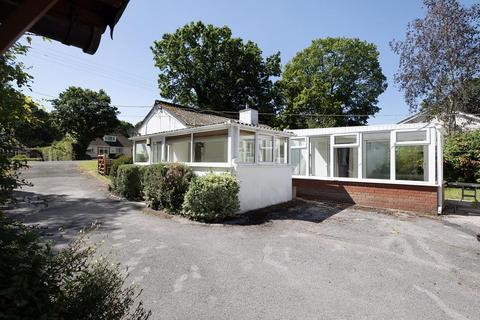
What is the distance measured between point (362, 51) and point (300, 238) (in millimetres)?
31215

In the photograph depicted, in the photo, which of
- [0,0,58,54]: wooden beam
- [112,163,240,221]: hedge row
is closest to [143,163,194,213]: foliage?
[112,163,240,221]: hedge row

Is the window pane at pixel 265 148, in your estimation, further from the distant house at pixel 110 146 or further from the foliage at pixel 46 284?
the distant house at pixel 110 146

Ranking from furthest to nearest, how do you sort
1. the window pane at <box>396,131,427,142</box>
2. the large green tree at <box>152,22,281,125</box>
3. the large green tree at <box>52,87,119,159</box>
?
the large green tree at <box>52,87,119,159</box> < the large green tree at <box>152,22,281,125</box> < the window pane at <box>396,131,427,142</box>

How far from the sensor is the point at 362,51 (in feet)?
101

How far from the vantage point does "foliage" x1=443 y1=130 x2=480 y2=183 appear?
14023 mm

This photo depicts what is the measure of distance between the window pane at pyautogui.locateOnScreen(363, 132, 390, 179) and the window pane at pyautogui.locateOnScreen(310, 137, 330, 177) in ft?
6.74

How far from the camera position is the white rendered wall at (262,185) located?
9.46 m

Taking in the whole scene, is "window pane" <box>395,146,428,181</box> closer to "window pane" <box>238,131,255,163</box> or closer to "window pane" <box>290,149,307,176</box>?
"window pane" <box>290,149,307,176</box>

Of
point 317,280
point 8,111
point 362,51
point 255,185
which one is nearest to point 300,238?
point 317,280

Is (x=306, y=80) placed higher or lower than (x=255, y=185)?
higher

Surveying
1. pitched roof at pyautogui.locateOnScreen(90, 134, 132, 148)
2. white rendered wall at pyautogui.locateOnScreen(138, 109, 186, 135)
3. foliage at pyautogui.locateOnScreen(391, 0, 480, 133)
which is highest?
foliage at pyautogui.locateOnScreen(391, 0, 480, 133)

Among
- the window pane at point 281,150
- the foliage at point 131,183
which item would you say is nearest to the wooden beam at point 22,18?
the window pane at point 281,150

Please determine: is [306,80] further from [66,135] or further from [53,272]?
[66,135]

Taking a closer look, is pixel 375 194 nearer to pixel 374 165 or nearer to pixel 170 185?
pixel 374 165
